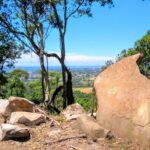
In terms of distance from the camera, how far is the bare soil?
24.2 ft

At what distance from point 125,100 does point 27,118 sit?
2.42 meters

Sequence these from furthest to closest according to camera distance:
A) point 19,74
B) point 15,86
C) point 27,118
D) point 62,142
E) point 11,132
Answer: point 19,74
point 15,86
point 27,118
point 11,132
point 62,142

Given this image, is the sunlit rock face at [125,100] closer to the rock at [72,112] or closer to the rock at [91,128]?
the rock at [91,128]

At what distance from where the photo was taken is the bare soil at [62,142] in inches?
291

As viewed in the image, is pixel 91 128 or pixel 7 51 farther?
pixel 7 51

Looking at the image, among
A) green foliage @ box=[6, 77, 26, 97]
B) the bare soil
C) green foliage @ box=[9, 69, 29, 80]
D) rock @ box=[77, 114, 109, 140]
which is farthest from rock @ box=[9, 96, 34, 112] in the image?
green foliage @ box=[6, 77, 26, 97]

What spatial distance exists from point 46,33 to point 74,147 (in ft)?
51.5

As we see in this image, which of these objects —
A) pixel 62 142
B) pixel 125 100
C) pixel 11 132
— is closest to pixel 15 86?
pixel 11 132

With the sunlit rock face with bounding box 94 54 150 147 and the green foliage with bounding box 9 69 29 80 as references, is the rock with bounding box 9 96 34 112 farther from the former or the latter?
the green foliage with bounding box 9 69 29 80

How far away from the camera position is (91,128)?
7.85 metres

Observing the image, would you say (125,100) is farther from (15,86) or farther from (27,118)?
(15,86)

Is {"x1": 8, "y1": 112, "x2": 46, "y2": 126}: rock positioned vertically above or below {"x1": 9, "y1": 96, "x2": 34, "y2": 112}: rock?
below

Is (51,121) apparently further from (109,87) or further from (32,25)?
(32,25)

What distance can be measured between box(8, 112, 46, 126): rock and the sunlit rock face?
59.9 inches
